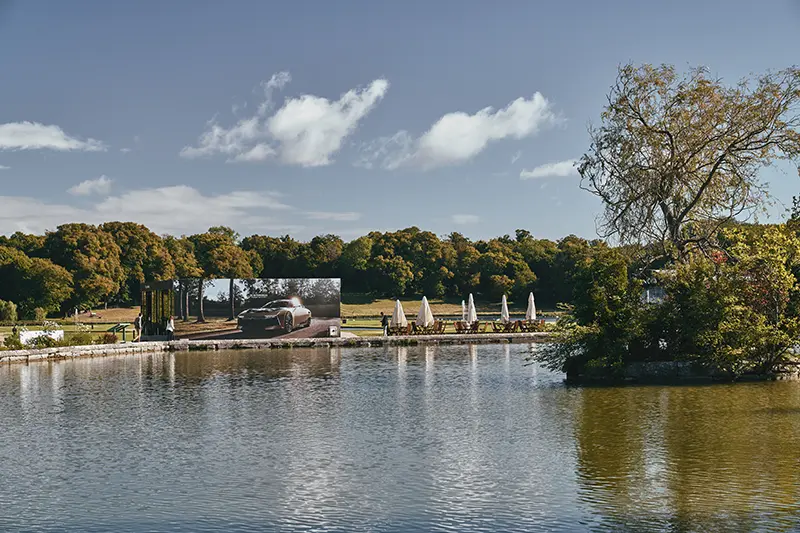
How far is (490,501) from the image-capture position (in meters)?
11.2

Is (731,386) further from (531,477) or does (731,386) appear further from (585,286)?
(531,477)

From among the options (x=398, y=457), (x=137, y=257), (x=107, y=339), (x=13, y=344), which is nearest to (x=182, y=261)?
(x=137, y=257)

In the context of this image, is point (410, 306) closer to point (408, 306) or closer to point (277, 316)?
point (408, 306)

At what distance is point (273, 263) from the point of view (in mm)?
96562

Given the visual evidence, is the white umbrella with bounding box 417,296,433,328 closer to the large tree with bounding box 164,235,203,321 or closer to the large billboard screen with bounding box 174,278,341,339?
the large billboard screen with bounding box 174,278,341,339

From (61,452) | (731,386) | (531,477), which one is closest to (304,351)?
(731,386)

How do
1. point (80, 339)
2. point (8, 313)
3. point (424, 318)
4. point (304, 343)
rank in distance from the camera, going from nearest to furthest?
1. point (80, 339)
2. point (304, 343)
3. point (424, 318)
4. point (8, 313)

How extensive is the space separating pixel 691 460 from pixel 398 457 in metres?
4.65

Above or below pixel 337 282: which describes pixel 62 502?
below

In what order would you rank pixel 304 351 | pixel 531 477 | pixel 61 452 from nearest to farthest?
pixel 531 477 < pixel 61 452 < pixel 304 351

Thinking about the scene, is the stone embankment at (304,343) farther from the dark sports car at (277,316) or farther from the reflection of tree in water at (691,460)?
the reflection of tree in water at (691,460)

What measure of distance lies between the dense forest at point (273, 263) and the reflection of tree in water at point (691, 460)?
183ft

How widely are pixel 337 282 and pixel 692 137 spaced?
20692 mm

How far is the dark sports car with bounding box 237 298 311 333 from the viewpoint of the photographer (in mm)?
41812
